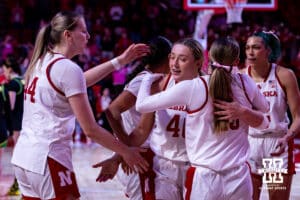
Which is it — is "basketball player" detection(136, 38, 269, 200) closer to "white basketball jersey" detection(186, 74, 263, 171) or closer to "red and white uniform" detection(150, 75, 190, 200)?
"white basketball jersey" detection(186, 74, 263, 171)

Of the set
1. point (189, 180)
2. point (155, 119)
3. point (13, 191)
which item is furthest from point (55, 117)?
point (13, 191)

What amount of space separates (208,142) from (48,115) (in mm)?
946

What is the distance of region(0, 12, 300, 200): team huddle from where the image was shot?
3506 millimetres

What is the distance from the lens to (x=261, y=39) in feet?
16.7

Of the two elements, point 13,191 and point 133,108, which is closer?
point 133,108

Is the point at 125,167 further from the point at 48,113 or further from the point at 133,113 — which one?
the point at 48,113

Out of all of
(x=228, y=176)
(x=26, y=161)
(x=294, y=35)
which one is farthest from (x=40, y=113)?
(x=294, y=35)

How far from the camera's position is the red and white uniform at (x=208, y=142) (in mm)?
3592

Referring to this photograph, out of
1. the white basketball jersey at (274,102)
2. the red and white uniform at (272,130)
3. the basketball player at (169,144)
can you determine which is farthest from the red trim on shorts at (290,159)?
the basketball player at (169,144)

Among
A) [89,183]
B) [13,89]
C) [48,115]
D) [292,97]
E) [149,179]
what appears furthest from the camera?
[13,89]

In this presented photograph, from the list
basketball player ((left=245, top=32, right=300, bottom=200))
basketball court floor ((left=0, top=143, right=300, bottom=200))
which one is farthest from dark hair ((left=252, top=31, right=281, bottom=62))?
basketball court floor ((left=0, top=143, right=300, bottom=200))

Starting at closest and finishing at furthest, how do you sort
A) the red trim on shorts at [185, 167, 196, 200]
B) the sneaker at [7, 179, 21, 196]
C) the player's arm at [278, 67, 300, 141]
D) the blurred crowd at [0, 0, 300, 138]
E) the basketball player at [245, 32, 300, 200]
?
1. the red trim on shorts at [185, 167, 196, 200]
2. the player's arm at [278, 67, 300, 141]
3. the basketball player at [245, 32, 300, 200]
4. the sneaker at [7, 179, 21, 196]
5. the blurred crowd at [0, 0, 300, 138]

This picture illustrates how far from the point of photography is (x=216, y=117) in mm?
3598

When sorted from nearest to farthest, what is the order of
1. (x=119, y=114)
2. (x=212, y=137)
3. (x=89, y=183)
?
(x=212, y=137) < (x=119, y=114) < (x=89, y=183)
